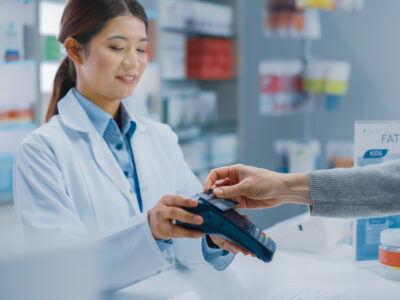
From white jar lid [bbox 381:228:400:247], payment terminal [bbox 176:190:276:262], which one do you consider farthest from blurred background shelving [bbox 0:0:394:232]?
payment terminal [bbox 176:190:276:262]

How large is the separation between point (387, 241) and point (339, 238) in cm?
35

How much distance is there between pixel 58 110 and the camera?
6.00 ft

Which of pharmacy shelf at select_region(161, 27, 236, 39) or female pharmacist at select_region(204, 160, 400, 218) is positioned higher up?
pharmacy shelf at select_region(161, 27, 236, 39)

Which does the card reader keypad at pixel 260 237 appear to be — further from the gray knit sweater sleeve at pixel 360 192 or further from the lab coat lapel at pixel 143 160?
the lab coat lapel at pixel 143 160

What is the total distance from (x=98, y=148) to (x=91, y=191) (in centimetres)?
17

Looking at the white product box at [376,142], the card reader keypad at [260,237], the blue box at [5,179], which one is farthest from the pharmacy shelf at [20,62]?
the card reader keypad at [260,237]

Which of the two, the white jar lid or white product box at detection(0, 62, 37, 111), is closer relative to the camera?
the white jar lid

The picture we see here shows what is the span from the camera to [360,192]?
136 centimetres

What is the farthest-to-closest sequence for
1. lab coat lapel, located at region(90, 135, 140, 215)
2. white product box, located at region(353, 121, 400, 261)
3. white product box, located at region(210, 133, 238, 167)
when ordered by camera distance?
white product box, located at region(210, 133, 238, 167)
lab coat lapel, located at region(90, 135, 140, 215)
white product box, located at region(353, 121, 400, 261)

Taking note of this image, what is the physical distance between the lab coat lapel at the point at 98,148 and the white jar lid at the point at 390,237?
2.73 ft

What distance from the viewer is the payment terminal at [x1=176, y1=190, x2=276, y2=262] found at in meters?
1.18

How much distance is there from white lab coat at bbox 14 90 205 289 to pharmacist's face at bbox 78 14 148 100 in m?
0.11

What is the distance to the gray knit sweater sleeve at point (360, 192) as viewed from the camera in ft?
4.45

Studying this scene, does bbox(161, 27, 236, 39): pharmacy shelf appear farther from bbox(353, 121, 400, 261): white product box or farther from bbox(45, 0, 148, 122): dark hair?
bbox(353, 121, 400, 261): white product box
